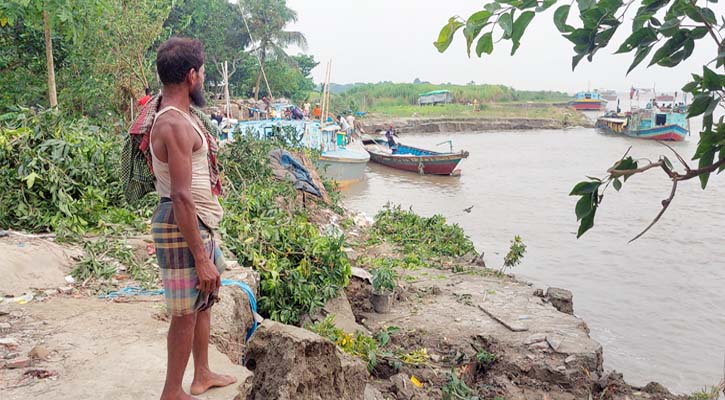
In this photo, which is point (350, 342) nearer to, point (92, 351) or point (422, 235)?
point (92, 351)

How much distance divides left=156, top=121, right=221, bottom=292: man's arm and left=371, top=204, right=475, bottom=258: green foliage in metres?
6.66

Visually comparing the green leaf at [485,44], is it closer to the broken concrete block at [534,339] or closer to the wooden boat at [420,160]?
the broken concrete block at [534,339]

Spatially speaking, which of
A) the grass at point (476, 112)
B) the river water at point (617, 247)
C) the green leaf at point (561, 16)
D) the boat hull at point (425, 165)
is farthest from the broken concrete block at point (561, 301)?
the grass at point (476, 112)

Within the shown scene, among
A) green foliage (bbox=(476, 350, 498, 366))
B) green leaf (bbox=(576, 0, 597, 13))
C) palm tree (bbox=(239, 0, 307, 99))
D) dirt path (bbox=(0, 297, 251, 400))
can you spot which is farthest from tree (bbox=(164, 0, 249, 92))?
green leaf (bbox=(576, 0, 597, 13))

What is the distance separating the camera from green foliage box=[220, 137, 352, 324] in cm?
490

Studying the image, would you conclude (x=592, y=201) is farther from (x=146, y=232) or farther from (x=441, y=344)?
(x=146, y=232)

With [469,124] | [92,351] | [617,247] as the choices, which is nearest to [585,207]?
[92,351]

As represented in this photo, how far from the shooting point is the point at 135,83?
405 inches

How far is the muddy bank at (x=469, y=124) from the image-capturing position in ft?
134

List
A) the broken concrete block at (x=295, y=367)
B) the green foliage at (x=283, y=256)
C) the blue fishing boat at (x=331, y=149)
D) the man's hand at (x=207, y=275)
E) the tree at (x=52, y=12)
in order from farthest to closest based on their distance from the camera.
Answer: the blue fishing boat at (x=331, y=149) < the tree at (x=52, y=12) < the green foliage at (x=283, y=256) < the broken concrete block at (x=295, y=367) < the man's hand at (x=207, y=275)

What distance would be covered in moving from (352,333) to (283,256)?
95 centimetres

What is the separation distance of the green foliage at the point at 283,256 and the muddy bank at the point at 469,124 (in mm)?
32014

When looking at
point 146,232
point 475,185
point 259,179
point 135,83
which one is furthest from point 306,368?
point 475,185

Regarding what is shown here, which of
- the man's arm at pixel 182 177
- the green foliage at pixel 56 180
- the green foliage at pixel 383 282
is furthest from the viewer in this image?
the green foliage at pixel 383 282
